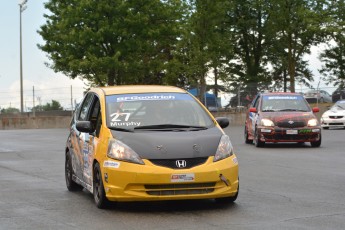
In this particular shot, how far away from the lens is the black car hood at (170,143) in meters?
8.86

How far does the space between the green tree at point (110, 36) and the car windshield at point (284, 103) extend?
3150 cm

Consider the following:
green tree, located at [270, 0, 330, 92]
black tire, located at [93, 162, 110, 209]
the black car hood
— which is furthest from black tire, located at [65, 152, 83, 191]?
green tree, located at [270, 0, 330, 92]

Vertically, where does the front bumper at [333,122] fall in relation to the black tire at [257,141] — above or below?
above

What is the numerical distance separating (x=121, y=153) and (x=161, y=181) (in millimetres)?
596

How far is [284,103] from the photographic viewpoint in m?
22.8

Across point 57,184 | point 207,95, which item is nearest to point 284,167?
point 57,184

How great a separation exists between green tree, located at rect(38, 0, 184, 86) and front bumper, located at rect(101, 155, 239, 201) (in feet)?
147

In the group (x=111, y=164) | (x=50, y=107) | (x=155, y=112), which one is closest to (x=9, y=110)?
(x=50, y=107)

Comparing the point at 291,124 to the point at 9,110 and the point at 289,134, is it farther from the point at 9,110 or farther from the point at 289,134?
the point at 9,110

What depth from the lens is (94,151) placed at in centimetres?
961

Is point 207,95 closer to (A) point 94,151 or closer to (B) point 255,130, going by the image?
(B) point 255,130

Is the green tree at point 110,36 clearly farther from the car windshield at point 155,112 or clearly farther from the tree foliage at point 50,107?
the car windshield at point 155,112

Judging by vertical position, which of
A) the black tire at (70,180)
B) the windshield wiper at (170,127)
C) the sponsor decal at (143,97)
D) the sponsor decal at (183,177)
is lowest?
the black tire at (70,180)

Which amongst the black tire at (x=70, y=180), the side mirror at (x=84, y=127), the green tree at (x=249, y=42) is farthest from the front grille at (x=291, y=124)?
the green tree at (x=249, y=42)
